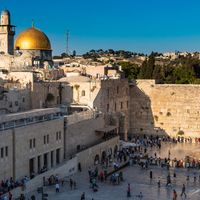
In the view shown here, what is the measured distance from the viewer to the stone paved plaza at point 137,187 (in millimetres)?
20969

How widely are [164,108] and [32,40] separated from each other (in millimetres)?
12169

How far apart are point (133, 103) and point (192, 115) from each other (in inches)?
189

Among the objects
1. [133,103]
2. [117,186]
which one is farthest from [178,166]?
[133,103]

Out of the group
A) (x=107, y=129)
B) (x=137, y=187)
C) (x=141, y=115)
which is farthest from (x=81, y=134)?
(x=141, y=115)

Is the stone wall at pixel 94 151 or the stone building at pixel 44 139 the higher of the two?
the stone building at pixel 44 139

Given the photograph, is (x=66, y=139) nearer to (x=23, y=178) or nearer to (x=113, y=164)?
(x=113, y=164)

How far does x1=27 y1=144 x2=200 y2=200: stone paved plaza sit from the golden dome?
1688 cm

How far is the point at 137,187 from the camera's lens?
74.6ft

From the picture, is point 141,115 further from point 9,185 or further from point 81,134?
point 9,185

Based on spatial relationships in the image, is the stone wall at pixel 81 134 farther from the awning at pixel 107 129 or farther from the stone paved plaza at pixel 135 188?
the stone paved plaza at pixel 135 188

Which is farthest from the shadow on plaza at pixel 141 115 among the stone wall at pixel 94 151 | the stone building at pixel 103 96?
the stone wall at pixel 94 151

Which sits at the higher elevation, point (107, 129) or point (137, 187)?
point (107, 129)

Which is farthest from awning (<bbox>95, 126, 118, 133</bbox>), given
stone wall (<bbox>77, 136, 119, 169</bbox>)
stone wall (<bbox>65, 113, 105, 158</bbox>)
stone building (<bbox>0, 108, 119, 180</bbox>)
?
stone wall (<bbox>77, 136, 119, 169</bbox>)

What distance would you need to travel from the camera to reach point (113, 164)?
2662 centimetres
